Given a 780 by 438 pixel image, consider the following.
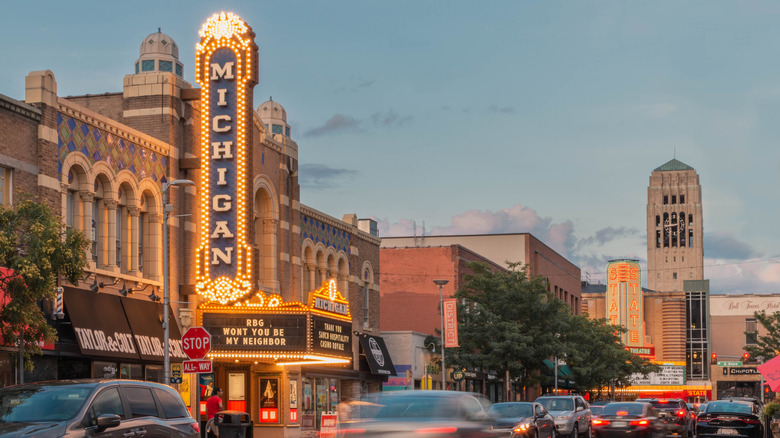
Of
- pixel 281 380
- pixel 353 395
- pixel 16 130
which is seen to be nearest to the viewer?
pixel 16 130

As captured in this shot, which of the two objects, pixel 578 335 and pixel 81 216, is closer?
pixel 81 216

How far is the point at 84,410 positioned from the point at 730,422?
25394 millimetres

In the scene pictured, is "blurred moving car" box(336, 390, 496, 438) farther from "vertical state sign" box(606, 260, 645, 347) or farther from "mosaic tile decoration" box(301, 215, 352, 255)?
"vertical state sign" box(606, 260, 645, 347)

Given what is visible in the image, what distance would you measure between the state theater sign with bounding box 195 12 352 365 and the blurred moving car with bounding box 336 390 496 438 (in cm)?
1729

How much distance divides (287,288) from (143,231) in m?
9.21

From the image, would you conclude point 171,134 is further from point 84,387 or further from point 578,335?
point 578,335

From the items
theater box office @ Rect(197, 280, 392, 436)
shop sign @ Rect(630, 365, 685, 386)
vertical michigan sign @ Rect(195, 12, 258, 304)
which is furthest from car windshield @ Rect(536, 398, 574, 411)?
shop sign @ Rect(630, 365, 685, 386)

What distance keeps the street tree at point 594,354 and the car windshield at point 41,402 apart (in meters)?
47.6

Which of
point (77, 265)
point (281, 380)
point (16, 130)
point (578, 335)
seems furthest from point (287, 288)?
point (578, 335)

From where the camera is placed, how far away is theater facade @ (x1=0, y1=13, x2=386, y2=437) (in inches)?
1124

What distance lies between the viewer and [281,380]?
40.2 metres

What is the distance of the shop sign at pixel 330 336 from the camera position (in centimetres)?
3747

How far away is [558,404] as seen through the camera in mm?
35406

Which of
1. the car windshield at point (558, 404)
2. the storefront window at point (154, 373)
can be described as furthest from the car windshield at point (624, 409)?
the storefront window at point (154, 373)
